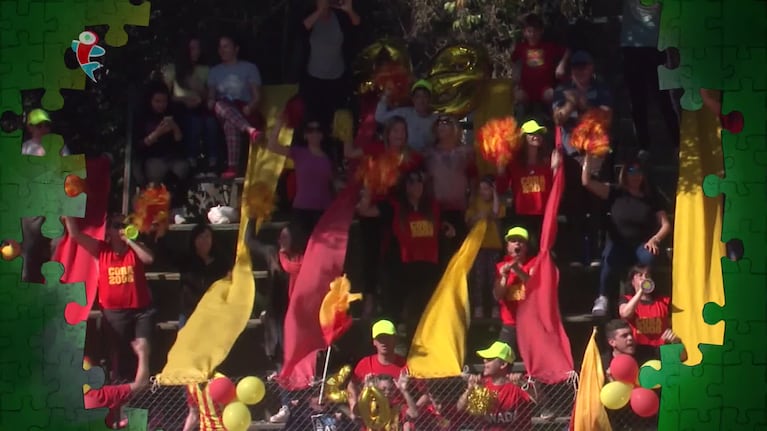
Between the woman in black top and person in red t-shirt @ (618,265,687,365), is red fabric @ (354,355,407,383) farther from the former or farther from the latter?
person in red t-shirt @ (618,265,687,365)

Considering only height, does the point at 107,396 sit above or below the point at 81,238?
below

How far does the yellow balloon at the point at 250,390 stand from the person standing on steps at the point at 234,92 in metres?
→ 1.55

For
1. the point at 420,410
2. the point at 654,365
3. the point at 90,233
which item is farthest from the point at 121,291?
the point at 654,365

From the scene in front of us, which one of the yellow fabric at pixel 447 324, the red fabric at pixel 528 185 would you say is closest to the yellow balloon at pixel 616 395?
the yellow fabric at pixel 447 324

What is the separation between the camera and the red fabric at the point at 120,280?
828cm

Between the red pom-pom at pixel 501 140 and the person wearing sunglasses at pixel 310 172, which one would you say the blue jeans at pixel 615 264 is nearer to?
the red pom-pom at pixel 501 140

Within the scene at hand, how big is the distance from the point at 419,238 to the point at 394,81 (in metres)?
1.00

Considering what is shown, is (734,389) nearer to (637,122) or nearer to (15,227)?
(637,122)

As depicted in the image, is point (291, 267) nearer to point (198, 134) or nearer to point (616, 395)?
point (198, 134)

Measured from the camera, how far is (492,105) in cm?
845

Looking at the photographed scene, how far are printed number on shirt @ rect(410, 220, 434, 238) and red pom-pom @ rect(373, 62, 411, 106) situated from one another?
0.78 meters

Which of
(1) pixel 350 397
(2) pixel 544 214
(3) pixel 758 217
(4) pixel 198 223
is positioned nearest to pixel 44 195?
(4) pixel 198 223

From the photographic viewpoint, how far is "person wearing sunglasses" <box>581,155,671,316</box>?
8.13 meters

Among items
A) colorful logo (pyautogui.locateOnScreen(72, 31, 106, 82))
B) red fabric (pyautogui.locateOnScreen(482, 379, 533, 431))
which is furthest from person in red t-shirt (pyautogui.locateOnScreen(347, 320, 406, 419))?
colorful logo (pyautogui.locateOnScreen(72, 31, 106, 82))
